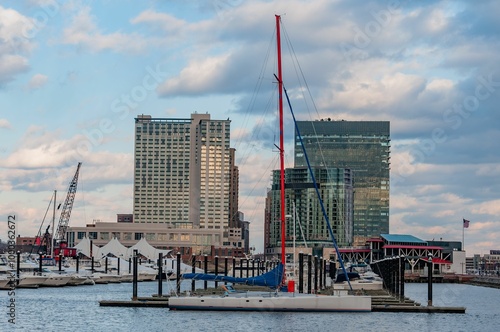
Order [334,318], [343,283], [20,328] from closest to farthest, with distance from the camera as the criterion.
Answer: [20,328] → [334,318] → [343,283]

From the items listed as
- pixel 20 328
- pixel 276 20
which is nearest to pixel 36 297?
pixel 20 328

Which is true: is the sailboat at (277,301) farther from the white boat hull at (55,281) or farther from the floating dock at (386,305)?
the white boat hull at (55,281)

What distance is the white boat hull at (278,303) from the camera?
81.2 meters

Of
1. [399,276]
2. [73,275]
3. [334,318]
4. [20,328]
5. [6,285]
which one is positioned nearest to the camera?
[20,328]

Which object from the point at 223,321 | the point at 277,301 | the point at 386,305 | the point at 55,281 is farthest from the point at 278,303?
the point at 55,281

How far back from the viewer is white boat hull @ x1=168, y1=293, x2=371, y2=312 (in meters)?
81.2

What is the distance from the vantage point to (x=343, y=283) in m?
117

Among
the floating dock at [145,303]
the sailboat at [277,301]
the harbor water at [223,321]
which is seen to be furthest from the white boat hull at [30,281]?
the sailboat at [277,301]

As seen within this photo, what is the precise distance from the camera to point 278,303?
8156cm

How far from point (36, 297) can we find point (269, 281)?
160 ft

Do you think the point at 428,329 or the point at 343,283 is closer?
the point at 428,329

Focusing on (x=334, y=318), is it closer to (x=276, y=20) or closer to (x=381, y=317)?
(x=381, y=317)

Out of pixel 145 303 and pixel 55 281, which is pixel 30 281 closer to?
pixel 55 281

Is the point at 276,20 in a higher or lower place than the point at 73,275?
higher
